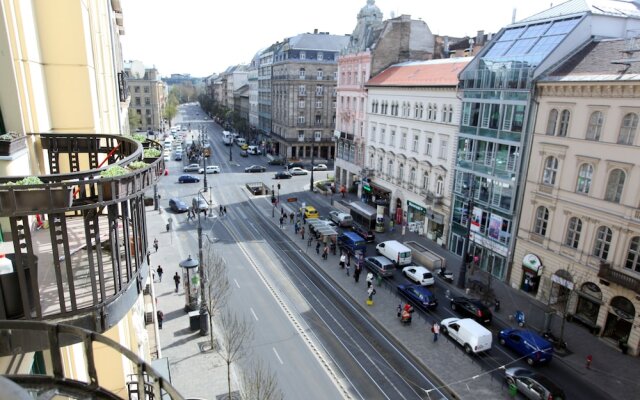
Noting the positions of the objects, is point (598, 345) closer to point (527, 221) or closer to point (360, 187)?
point (527, 221)

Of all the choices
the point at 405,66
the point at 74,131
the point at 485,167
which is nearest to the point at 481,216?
the point at 485,167

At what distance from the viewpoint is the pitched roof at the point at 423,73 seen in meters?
38.8

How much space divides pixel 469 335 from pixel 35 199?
22.6 metres

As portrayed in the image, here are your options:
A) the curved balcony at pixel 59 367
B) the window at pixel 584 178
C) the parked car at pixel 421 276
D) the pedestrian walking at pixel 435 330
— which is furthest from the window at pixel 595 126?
the curved balcony at pixel 59 367

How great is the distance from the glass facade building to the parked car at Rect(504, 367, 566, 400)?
476 inches

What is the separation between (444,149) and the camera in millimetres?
38688

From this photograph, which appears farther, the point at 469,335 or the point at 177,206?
the point at 177,206

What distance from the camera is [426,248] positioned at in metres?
38.9

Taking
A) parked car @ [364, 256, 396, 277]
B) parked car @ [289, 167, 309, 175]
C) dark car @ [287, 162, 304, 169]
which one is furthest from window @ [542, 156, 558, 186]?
dark car @ [287, 162, 304, 169]

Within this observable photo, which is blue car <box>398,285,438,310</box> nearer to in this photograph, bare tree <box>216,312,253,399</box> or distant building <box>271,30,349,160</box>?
bare tree <box>216,312,253,399</box>

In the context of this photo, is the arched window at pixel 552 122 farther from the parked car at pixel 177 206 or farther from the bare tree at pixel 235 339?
the parked car at pixel 177 206

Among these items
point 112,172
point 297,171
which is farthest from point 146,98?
point 112,172

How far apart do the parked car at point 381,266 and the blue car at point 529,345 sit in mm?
9921

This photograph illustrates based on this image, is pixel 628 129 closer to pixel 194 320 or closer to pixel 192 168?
pixel 194 320
